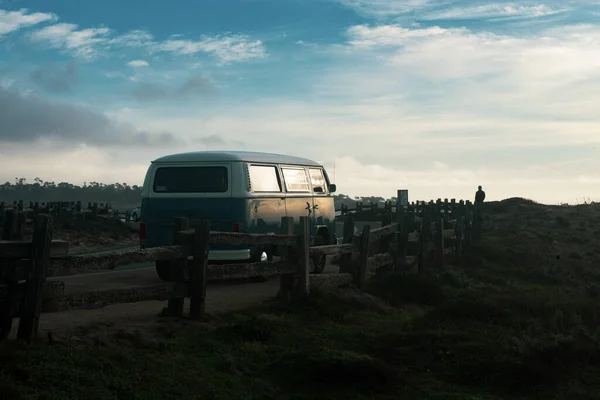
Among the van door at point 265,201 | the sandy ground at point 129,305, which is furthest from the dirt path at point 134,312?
the van door at point 265,201

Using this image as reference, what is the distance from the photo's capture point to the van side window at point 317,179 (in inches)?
675

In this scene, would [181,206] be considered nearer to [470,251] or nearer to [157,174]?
[157,174]

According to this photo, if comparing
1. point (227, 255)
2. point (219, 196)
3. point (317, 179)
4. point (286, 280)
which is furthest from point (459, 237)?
point (286, 280)

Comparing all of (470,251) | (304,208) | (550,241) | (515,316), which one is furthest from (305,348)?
(550,241)

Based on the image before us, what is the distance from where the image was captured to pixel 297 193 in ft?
53.4

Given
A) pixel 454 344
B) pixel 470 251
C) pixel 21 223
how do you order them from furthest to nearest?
pixel 470 251 → pixel 454 344 → pixel 21 223

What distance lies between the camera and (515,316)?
39.3 feet

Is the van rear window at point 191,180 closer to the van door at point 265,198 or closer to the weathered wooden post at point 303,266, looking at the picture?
the van door at point 265,198

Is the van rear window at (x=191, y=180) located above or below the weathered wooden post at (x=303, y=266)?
above

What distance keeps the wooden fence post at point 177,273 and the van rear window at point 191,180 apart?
428 centimetres

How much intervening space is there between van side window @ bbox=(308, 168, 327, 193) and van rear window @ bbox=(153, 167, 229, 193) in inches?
122

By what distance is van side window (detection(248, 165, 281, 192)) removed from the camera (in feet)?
48.3

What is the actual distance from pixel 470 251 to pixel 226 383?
1720 centimetres

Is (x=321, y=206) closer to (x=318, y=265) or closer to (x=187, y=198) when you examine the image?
(x=318, y=265)
